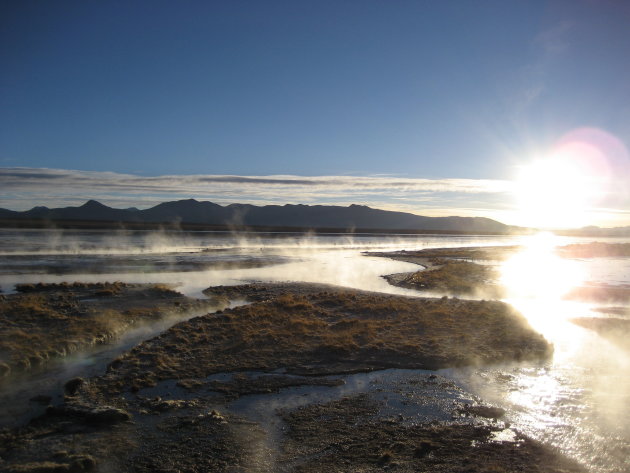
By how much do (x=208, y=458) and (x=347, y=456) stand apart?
2.55m

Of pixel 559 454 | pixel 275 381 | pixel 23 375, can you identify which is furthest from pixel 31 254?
pixel 559 454

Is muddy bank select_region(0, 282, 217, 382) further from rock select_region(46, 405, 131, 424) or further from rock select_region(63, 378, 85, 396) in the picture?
rock select_region(46, 405, 131, 424)

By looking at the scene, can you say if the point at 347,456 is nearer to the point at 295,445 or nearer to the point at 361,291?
the point at 295,445

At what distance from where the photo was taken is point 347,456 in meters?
8.62

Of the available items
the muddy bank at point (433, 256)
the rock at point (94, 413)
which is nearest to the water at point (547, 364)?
the rock at point (94, 413)

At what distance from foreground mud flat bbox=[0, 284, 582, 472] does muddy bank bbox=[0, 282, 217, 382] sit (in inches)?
91.9

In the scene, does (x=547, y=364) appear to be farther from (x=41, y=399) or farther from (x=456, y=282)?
(x=456, y=282)

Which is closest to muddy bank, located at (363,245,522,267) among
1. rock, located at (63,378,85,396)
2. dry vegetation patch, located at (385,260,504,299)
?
dry vegetation patch, located at (385,260,504,299)

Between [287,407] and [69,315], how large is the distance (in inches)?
521

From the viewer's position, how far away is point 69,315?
1981 cm

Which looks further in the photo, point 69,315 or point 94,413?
point 69,315

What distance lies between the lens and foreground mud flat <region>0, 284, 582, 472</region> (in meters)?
8.45

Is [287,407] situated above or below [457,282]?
below

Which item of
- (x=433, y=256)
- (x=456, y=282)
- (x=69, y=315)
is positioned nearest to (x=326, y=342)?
(x=69, y=315)
